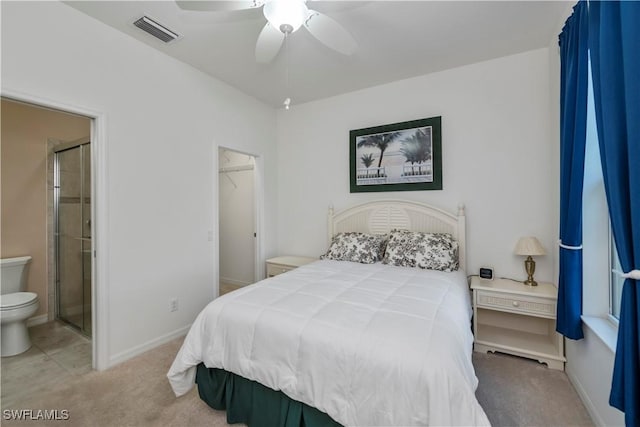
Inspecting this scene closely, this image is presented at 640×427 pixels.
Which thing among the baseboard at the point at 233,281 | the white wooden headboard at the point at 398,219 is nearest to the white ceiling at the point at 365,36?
the white wooden headboard at the point at 398,219

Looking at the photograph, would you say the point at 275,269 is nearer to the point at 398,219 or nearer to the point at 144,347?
the point at 144,347

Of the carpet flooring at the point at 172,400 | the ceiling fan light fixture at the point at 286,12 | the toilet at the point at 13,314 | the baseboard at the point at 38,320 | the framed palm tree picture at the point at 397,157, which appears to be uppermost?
the ceiling fan light fixture at the point at 286,12

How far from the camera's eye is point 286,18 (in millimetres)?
1623

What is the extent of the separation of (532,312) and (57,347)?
13.9ft

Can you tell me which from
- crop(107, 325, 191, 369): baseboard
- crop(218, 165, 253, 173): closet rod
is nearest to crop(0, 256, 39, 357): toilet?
crop(107, 325, 191, 369): baseboard

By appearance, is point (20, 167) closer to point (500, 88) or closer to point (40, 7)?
point (40, 7)

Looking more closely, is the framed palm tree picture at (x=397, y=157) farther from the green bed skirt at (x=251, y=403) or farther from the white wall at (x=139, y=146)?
the green bed skirt at (x=251, y=403)

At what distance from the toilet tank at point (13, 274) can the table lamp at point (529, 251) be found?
192 inches

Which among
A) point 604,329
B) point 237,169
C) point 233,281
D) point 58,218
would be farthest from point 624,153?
point 58,218

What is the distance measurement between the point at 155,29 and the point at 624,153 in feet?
10.3

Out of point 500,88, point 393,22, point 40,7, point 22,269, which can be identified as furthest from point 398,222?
point 22,269

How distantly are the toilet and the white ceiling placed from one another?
98.4 inches

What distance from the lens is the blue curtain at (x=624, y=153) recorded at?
41.6 inches

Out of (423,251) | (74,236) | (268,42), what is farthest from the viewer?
(74,236)
